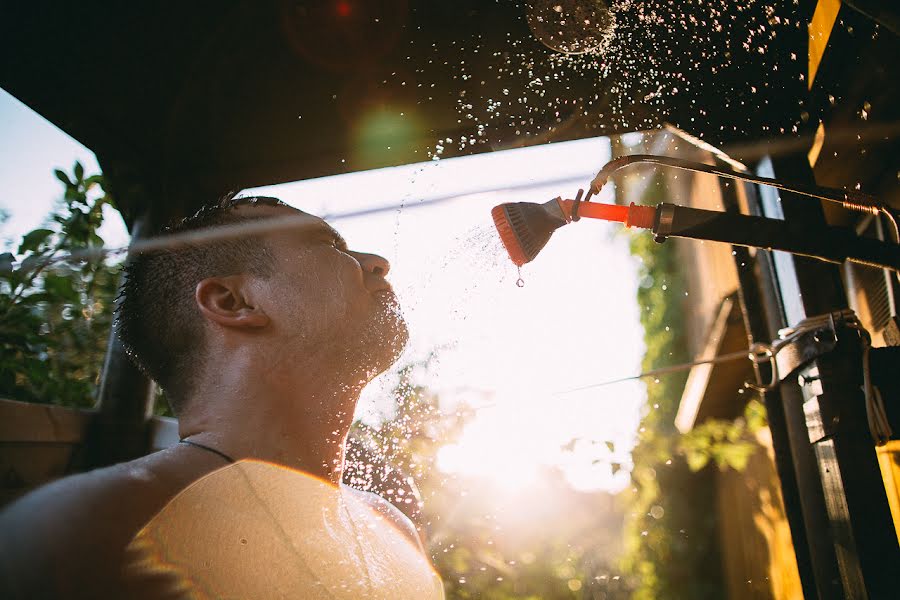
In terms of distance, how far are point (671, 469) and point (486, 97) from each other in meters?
3.50

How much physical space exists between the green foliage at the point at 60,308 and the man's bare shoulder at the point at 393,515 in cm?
142

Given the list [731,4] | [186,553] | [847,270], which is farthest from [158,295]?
[847,270]

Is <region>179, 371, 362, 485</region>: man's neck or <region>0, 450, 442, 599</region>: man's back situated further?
<region>179, 371, 362, 485</region>: man's neck

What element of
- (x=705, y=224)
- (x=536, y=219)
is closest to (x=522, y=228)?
(x=536, y=219)

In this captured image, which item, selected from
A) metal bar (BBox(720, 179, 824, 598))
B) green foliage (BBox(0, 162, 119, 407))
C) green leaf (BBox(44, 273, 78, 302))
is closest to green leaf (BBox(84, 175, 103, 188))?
green foliage (BBox(0, 162, 119, 407))

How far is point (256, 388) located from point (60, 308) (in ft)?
5.70

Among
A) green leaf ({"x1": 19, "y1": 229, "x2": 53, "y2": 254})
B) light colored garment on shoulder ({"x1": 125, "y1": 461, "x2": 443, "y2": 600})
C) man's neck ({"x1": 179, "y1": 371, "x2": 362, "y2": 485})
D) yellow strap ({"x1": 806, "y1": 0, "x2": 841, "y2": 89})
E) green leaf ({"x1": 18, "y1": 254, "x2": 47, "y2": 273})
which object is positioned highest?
yellow strap ({"x1": 806, "y1": 0, "x2": 841, "y2": 89})

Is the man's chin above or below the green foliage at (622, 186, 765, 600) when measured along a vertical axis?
above

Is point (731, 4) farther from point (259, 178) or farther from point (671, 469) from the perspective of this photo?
point (671, 469)

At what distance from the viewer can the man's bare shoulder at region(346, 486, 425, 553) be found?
198 centimetres

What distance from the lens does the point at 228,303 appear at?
1.68 meters

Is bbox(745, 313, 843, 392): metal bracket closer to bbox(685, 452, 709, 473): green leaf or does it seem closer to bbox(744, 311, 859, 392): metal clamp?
bbox(744, 311, 859, 392): metal clamp

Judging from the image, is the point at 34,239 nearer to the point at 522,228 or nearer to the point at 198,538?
the point at 198,538

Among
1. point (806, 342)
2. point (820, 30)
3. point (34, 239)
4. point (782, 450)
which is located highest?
point (820, 30)
